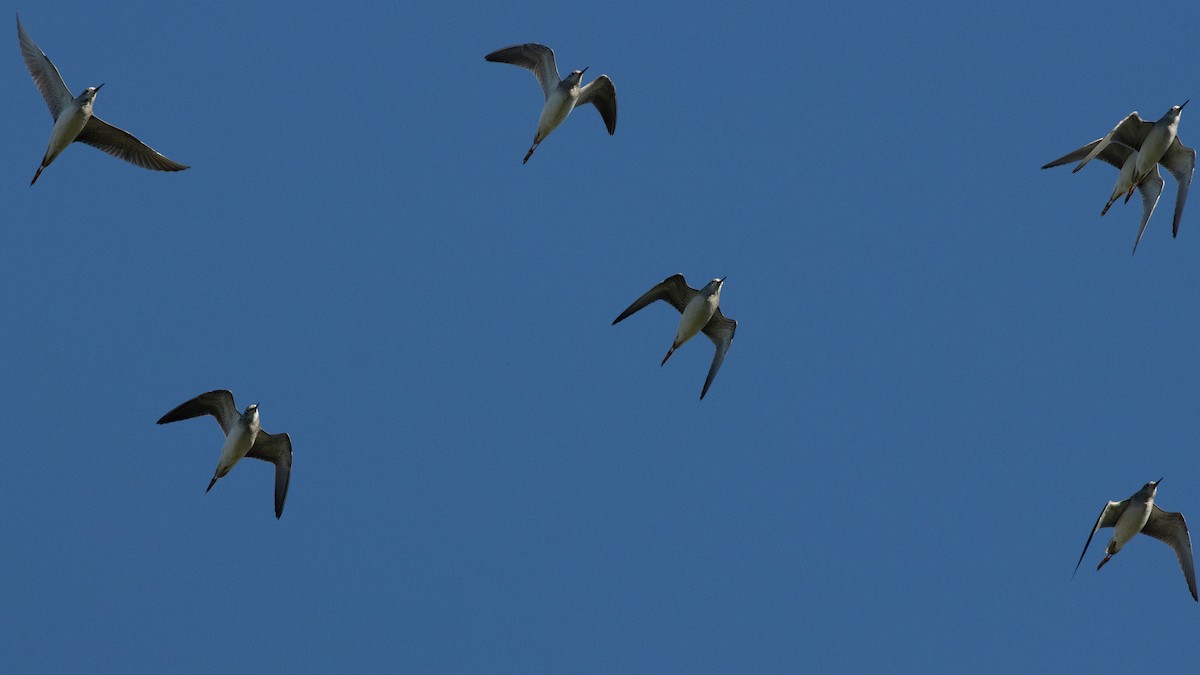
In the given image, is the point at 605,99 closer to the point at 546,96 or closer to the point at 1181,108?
the point at 546,96

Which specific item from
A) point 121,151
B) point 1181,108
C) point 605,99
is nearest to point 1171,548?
point 1181,108

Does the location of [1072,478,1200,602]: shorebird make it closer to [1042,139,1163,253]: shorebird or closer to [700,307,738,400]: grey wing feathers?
[1042,139,1163,253]: shorebird

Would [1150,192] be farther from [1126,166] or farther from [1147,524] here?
[1147,524]

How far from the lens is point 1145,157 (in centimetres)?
2488

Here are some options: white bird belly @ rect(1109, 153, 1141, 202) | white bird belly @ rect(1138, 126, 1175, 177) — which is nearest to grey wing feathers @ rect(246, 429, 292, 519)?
white bird belly @ rect(1109, 153, 1141, 202)

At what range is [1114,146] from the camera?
26609 millimetres

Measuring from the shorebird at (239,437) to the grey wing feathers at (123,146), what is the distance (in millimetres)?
4566

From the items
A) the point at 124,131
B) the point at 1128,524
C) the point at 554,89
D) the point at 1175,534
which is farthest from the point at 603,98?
the point at 1175,534

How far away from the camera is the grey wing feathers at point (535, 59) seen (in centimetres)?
2589

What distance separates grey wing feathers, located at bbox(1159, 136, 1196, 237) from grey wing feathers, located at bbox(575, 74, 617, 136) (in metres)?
9.73

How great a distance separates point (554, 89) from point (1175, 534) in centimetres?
1288

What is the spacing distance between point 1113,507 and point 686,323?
24.7 feet

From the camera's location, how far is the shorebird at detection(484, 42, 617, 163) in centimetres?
2545

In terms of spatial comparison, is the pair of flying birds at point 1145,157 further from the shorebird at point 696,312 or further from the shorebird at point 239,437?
the shorebird at point 239,437
